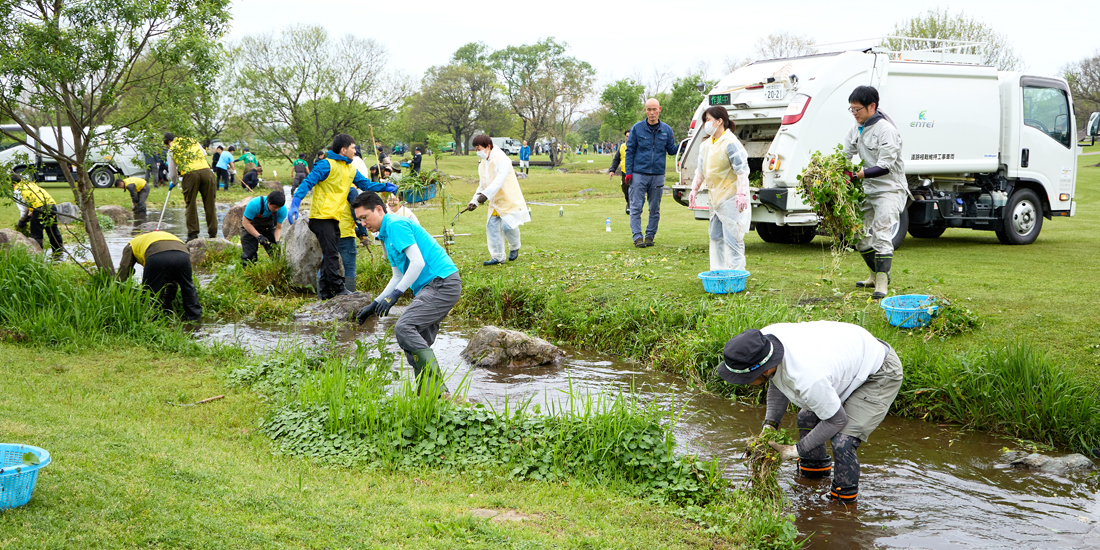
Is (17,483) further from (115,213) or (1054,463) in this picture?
(115,213)

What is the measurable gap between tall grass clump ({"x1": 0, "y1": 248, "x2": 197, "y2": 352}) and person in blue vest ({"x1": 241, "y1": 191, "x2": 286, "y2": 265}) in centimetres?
313

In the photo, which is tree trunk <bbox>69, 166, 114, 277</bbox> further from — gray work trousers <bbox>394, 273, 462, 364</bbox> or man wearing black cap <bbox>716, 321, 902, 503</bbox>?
man wearing black cap <bbox>716, 321, 902, 503</bbox>

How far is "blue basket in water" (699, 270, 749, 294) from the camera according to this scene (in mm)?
8250

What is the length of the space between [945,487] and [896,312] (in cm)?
233

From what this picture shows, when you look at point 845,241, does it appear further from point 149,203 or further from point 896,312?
point 149,203

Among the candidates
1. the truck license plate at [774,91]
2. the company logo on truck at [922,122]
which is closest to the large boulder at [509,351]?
the truck license plate at [774,91]

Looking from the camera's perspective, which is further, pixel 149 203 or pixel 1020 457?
pixel 149 203

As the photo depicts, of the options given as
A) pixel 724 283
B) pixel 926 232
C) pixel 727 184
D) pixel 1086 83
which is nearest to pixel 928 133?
pixel 926 232

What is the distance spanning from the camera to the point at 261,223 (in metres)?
11.2

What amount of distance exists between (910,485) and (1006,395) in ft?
4.43

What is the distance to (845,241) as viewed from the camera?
26.2ft

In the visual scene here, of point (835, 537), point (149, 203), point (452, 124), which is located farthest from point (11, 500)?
point (452, 124)

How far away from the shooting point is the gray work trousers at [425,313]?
6109 mm

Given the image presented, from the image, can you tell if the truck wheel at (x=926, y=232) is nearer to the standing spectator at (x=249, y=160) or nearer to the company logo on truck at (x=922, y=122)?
the company logo on truck at (x=922, y=122)
